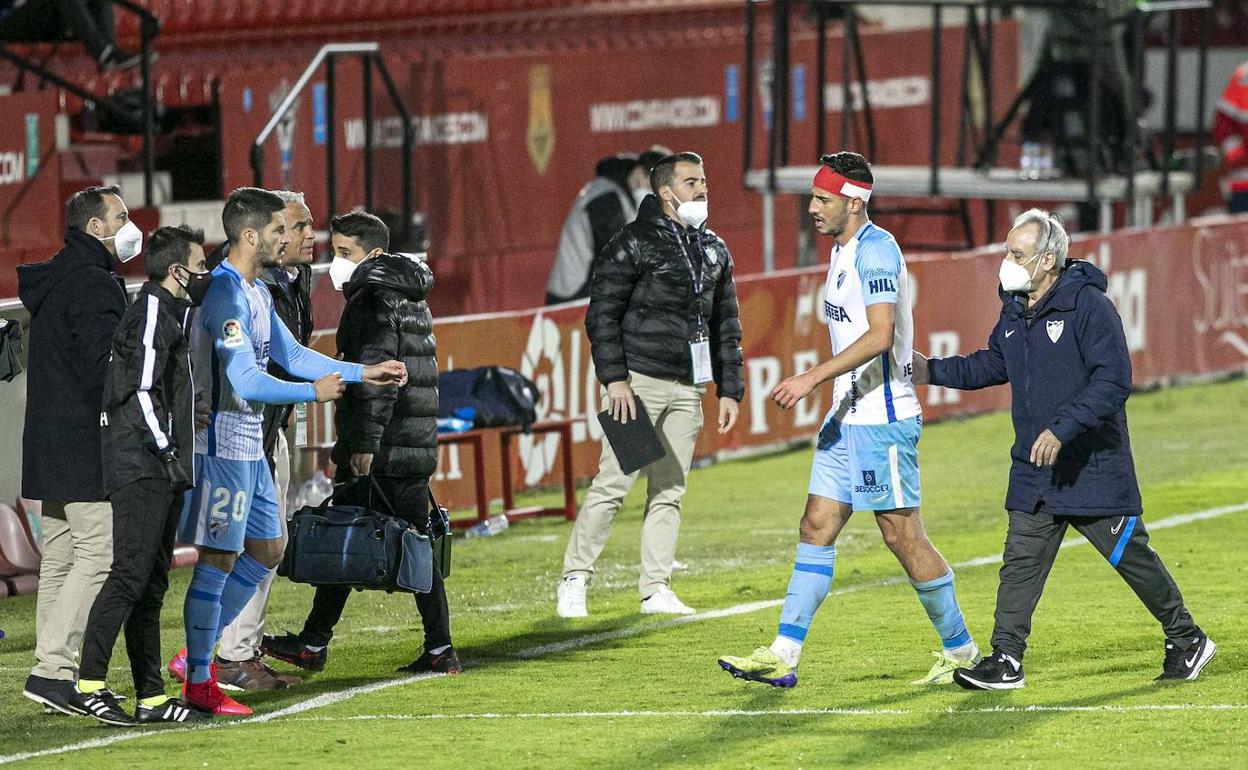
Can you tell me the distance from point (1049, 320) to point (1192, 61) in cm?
2386

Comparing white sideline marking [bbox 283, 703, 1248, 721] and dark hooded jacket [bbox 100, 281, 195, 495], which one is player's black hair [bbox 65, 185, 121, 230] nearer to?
dark hooded jacket [bbox 100, 281, 195, 495]

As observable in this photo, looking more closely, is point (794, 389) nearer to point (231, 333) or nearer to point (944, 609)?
point (944, 609)

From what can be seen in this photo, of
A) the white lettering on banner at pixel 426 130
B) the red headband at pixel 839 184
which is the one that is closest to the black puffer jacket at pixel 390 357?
the red headband at pixel 839 184

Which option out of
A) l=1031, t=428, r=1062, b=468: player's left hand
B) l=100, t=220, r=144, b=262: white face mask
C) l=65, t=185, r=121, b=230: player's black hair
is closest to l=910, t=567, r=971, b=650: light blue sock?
l=1031, t=428, r=1062, b=468: player's left hand

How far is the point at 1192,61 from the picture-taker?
31438mm

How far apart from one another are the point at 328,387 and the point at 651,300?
2.67 metres

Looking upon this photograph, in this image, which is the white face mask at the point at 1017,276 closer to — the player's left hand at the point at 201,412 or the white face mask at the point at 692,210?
the white face mask at the point at 692,210

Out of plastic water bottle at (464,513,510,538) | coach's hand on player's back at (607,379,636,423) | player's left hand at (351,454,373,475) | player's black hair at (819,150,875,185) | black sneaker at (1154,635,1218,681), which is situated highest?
player's black hair at (819,150,875,185)

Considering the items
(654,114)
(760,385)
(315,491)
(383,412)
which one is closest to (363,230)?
(383,412)

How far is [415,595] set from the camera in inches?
373

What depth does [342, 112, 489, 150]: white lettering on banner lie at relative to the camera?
19453mm

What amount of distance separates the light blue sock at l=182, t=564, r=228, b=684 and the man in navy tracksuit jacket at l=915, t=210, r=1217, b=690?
2764mm

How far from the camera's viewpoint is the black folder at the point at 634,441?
1081 centimetres

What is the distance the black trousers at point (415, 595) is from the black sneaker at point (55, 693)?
1.11m
